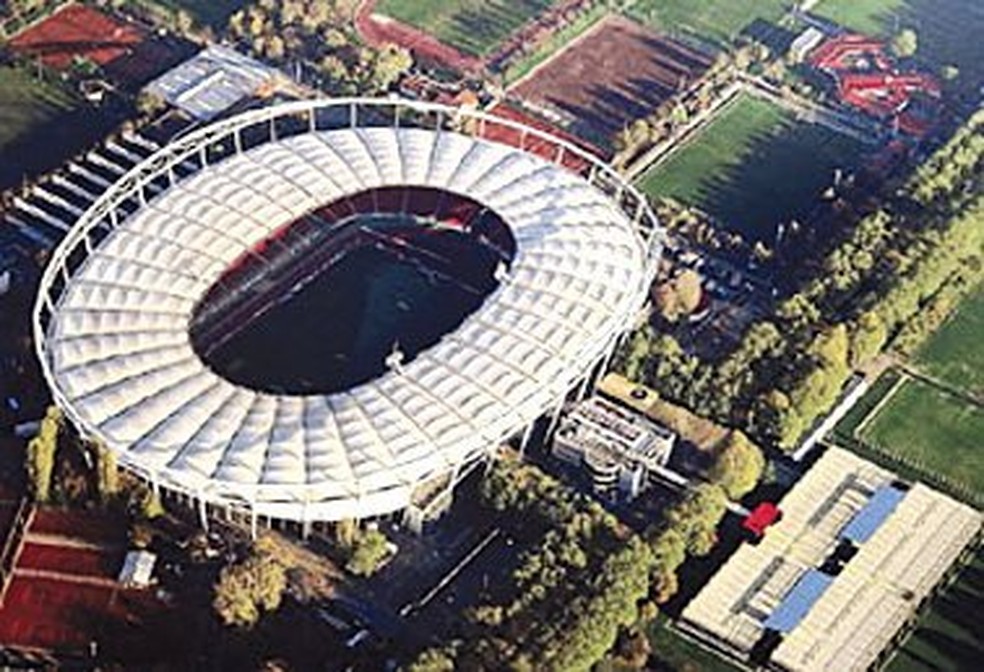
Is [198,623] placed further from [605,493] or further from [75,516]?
[605,493]

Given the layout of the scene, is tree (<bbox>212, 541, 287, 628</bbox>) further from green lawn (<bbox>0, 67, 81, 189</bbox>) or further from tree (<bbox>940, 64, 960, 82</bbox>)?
tree (<bbox>940, 64, 960, 82</bbox>)

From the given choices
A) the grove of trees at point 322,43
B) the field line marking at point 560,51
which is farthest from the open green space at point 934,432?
the grove of trees at point 322,43

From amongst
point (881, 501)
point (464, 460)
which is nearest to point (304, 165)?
point (464, 460)

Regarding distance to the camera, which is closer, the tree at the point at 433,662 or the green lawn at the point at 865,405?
the tree at the point at 433,662

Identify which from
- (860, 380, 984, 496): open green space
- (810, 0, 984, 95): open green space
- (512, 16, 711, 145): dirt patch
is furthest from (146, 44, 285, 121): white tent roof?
(860, 380, 984, 496): open green space

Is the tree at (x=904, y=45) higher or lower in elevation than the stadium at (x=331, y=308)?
higher

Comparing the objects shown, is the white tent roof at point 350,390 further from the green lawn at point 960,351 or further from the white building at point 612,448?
the green lawn at point 960,351

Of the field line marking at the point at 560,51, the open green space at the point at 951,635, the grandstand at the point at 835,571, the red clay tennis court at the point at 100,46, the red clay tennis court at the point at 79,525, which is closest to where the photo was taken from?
the grandstand at the point at 835,571
